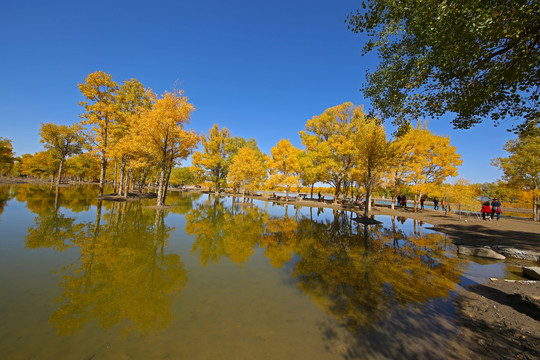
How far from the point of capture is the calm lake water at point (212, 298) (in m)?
3.27

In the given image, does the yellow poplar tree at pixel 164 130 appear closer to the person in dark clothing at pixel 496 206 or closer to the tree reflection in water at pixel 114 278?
the tree reflection in water at pixel 114 278

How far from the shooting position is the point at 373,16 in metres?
8.92

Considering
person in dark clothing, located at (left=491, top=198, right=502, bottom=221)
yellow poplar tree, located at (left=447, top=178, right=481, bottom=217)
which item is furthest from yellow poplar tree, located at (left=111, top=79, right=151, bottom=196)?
person in dark clothing, located at (left=491, top=198, right=502, bottom=221)

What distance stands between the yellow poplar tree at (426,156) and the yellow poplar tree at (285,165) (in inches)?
639

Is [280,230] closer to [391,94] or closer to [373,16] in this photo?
[391,94]

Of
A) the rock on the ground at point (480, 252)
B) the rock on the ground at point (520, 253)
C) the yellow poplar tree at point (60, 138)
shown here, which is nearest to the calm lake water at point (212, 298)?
the rock on the ground at point (480, 252)

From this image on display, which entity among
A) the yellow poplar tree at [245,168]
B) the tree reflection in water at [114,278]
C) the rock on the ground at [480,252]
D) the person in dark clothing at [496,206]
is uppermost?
the yellow poplar tree at [245,168]

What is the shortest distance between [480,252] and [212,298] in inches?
548

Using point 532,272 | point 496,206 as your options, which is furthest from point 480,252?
point 496,206

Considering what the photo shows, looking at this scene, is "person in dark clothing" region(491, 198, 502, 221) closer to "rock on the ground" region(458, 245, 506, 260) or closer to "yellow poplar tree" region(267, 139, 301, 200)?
"rock on the ground" region(458, 245, 506, 260)

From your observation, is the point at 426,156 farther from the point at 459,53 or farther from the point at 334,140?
the point at 459,53

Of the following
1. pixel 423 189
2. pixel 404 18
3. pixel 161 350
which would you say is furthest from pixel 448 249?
pixel 423 189

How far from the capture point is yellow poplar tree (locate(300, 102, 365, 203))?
33.3 meters

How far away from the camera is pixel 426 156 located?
100 feet
